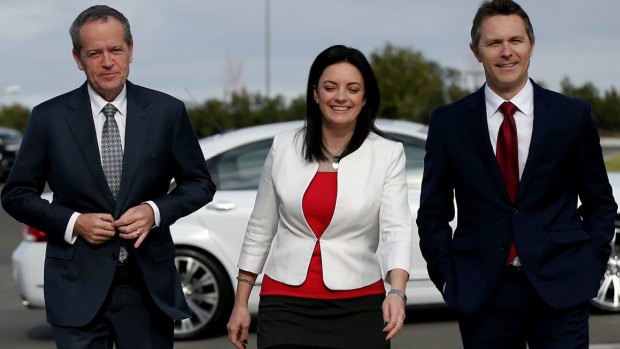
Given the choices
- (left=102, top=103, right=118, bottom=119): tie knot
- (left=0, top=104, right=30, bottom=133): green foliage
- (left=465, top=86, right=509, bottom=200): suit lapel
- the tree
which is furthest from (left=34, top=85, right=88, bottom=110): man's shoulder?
(left=0, top=104, right=30, bottom=133): green foliage

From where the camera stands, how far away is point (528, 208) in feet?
15.8

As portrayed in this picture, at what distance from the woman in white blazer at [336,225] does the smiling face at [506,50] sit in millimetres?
435

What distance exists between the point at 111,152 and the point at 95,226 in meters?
0.31

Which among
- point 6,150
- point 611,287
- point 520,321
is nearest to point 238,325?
point 520,321

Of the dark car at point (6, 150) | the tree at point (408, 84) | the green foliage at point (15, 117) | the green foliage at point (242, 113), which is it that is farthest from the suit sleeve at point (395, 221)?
the green foliage at point (15, 117)

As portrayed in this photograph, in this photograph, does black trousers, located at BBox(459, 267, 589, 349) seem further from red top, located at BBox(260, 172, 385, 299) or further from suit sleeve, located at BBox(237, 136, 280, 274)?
suit sleeve, located at BBox(237, 136, 280, 274)

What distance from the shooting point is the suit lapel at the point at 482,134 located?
480 centimetres

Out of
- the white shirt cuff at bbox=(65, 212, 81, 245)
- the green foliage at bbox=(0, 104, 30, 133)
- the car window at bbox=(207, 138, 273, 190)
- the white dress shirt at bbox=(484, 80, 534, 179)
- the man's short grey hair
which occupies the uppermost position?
the man's short grey hair

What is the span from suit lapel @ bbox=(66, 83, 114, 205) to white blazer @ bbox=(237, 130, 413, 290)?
0.62 metres

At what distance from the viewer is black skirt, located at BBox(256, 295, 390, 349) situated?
470 cm

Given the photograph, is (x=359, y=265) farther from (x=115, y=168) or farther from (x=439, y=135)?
(x=115, y=168)

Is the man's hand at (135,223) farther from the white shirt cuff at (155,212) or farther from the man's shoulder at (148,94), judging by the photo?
the man's shoulder at (148,94)

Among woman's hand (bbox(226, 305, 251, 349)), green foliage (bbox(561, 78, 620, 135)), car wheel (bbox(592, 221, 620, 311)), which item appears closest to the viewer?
woman's hand (bbox(226, 305, 251, 349))

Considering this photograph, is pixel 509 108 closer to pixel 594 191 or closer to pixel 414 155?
pixel 594 191
